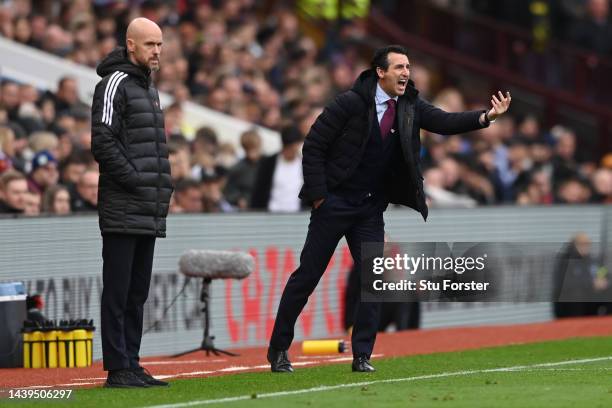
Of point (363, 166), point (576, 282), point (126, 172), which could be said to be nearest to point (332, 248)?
point (363, 166)

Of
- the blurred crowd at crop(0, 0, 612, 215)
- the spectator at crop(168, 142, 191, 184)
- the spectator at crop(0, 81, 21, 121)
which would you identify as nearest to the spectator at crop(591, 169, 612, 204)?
the blurred crowd at crop(0, 0, 612, 215)

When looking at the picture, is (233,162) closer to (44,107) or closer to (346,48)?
(44,107)

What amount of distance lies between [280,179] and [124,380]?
7.10 meters

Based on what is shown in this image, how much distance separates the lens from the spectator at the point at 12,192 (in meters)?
15.2

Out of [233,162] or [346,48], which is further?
[346,48]

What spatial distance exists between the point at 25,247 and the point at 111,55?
12.8 feet

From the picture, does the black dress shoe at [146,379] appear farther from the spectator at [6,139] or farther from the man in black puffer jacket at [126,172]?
the spectator at [6,139]

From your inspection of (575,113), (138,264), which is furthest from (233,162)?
(575,113)

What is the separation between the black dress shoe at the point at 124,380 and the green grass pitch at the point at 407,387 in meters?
0.13

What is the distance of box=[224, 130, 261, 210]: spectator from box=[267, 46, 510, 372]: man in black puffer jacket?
6.66 meters

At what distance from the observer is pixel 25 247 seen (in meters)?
14.9

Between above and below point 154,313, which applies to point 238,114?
above

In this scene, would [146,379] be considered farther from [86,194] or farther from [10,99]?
[10,99]

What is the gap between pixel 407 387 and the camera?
443 inches
